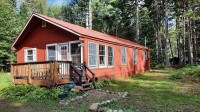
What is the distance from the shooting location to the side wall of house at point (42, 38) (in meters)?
13.4

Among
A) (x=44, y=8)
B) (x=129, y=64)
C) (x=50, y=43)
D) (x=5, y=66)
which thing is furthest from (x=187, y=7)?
(x=44, y=8)

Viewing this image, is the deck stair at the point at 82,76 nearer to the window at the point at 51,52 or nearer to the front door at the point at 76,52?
the front door at the point at 76,52

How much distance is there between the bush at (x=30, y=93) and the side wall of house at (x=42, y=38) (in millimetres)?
4105

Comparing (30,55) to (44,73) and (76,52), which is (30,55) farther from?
(44,73)

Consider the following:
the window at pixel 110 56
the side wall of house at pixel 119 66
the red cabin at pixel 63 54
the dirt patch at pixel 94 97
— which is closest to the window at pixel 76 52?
the red cabin at pixel 63 54

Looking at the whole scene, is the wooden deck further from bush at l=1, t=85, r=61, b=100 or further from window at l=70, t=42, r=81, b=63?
window at l=70, t=42, r=81, b=63

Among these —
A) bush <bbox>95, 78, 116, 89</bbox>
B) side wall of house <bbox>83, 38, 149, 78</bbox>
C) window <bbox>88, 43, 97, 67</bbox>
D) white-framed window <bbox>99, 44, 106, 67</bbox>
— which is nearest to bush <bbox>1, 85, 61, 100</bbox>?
bush <bbox>95, 78, 116, 89</bbox>

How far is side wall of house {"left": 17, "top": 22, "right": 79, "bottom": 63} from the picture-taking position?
1344 centimetres

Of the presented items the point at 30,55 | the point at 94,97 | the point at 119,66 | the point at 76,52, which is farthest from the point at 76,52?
the point at 30,55

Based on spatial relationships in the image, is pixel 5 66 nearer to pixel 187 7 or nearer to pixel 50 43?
pixel 50 43

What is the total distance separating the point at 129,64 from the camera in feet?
58.7

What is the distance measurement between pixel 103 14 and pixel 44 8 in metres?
19.5

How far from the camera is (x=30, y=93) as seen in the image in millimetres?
9906

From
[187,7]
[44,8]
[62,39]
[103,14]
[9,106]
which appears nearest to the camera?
[9,106]
